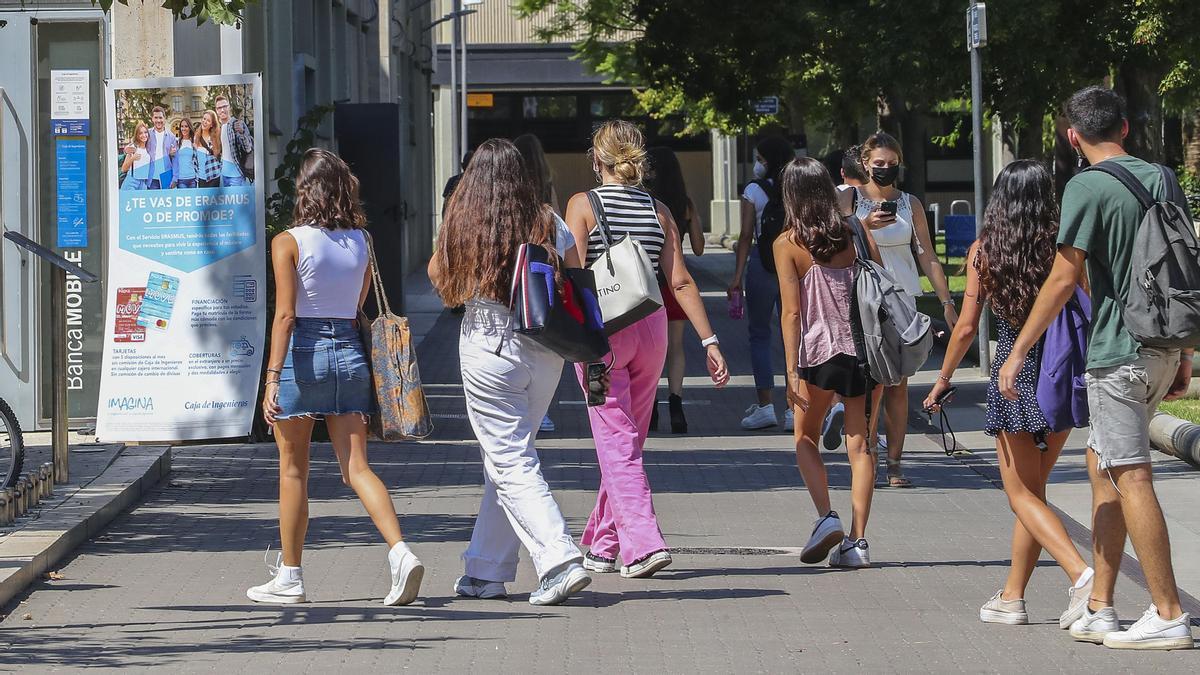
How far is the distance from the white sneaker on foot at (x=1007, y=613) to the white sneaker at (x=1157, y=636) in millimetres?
490

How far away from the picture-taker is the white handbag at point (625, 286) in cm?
724

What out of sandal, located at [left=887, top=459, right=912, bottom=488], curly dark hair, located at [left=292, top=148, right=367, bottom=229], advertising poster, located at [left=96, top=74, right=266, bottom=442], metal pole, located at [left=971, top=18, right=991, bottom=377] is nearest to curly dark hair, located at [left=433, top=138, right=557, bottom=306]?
curly dark hair, located at [left=292, top=148, right=367, bottom=229]

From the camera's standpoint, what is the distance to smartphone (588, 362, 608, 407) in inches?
277

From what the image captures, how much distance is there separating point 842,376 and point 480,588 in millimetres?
1801

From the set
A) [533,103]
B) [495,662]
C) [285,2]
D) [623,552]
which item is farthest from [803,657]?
[533,103]

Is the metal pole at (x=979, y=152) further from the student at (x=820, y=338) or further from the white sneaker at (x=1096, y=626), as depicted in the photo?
the white sneaker at (x=1096, y=626)

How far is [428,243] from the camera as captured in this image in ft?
133

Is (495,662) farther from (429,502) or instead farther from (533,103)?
(533,103)

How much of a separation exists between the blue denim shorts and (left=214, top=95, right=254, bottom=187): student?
15.2ft

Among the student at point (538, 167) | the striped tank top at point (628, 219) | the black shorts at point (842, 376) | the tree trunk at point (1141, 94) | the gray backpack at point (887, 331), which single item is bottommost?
the black shorts at point (842, 376)

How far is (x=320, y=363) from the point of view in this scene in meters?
6.84

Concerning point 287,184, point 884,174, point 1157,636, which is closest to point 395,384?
point 1157,636

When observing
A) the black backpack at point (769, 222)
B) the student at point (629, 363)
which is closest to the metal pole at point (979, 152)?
the black backpack at point (769, 222)

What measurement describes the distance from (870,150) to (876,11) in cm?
1443
